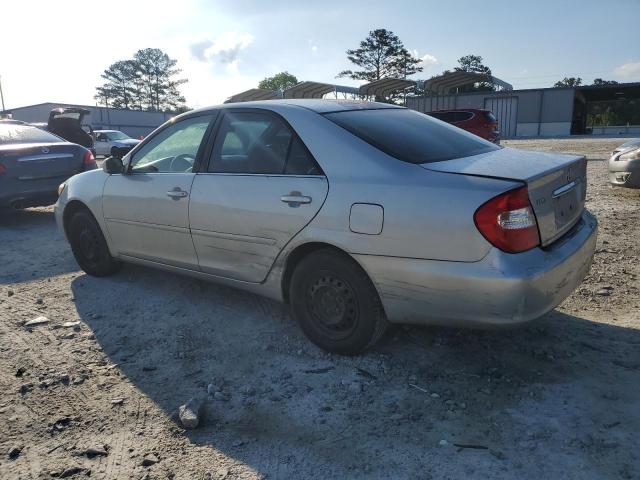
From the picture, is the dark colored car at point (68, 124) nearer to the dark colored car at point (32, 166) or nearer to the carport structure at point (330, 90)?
the dark colored car at point (32, 166)

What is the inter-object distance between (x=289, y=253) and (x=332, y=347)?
0.65 metres

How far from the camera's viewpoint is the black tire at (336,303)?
290cm

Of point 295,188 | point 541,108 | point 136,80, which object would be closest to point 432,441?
point 295,188

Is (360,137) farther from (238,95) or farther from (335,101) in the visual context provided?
(238,95)

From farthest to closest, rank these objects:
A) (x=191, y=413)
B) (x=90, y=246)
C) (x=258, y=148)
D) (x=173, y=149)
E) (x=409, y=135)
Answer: (x=90, y=246) < (x=173, y=149) < (x=258, y=148) < (x=409, y=135) < (x=191, y=413)

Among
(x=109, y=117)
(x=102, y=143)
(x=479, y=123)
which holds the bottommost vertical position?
(x=102, y=143)

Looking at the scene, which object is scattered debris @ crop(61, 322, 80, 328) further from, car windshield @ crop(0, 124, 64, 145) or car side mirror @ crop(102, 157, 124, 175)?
car windshield @ crop(0, 124, 64, 145)

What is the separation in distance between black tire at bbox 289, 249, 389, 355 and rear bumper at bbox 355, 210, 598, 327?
0.11 m

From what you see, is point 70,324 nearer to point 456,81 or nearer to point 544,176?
point 544,176

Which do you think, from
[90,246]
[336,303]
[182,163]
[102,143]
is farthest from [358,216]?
[102,143]

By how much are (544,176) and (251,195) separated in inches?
69.1

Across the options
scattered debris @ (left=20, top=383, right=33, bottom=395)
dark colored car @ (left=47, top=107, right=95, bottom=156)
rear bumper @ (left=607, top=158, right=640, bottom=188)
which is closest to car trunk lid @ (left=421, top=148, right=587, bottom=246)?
scattered debris @ (left=20, top=383, right=33, bottom=395)

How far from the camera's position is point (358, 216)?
279 centimetres

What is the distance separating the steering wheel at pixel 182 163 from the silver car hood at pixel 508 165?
1859 millimetres
